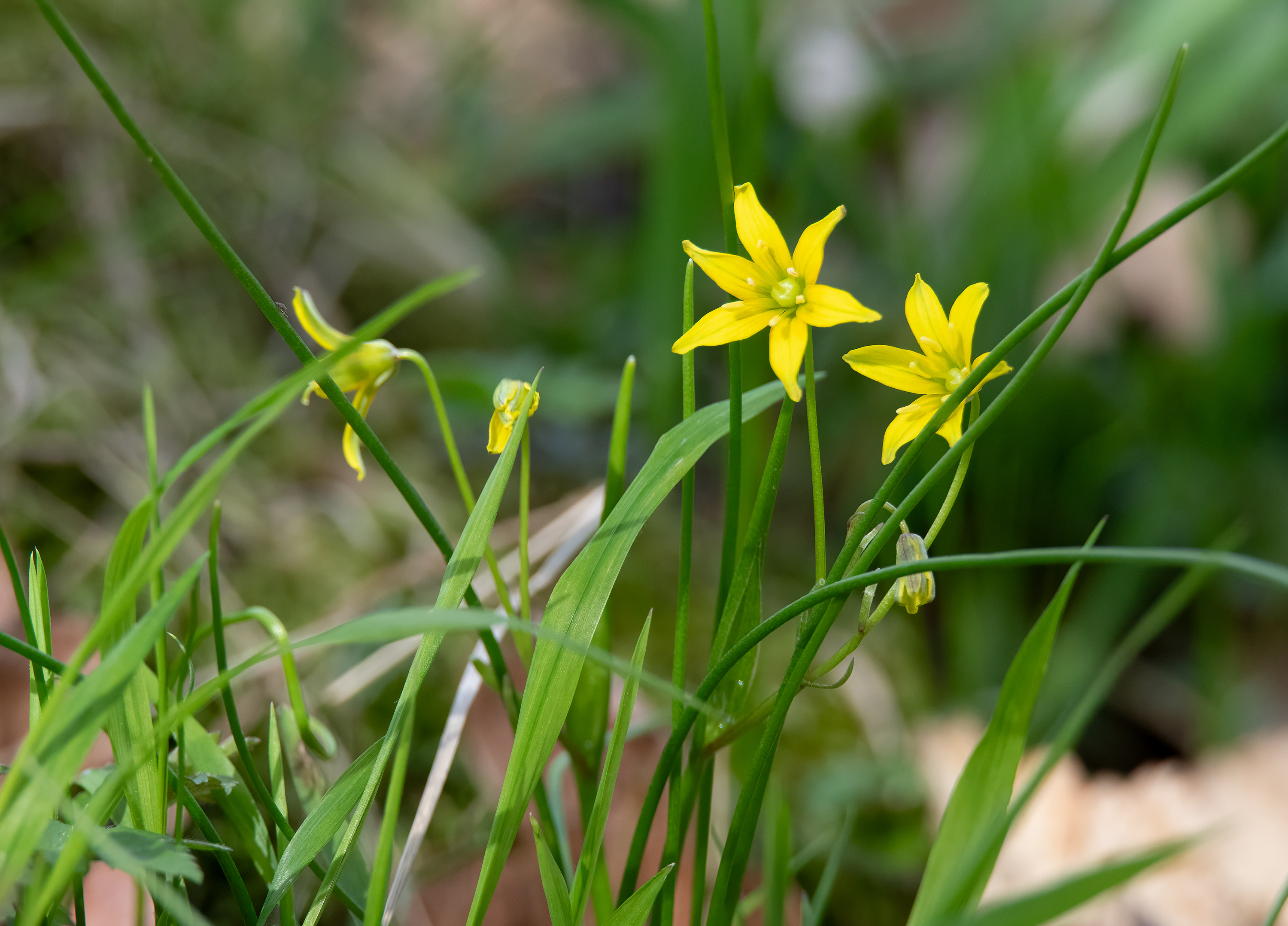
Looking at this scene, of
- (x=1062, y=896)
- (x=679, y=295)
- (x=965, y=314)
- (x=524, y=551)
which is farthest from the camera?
(x=679, y=295)

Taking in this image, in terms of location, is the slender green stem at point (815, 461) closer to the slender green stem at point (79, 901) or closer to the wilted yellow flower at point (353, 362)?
the wilted yellow flower at point (353, 362)

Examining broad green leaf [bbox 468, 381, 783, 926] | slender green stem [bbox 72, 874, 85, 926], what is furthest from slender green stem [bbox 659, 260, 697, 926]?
slender green stem [bbox 72, 874, 85, 926]

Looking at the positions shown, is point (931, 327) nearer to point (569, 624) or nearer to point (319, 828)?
point (569, 624)

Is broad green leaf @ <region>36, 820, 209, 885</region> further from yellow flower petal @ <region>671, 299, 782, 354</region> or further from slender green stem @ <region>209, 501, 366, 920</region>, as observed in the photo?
yellow flower petal @ <region>671, 299, 782, 354</region>

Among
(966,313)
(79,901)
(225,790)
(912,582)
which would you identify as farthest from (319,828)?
(966,313)

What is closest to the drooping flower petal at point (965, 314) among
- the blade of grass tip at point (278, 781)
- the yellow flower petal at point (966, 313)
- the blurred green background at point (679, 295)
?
the yellow flower petal at point (966, 313)
